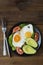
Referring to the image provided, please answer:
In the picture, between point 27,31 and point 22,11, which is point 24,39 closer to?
point 27,31

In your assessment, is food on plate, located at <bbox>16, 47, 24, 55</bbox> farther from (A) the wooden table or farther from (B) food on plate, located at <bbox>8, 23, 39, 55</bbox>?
(A) the wooden table

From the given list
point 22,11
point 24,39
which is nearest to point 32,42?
point 24,39

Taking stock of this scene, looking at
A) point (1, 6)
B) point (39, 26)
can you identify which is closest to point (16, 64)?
point (39, 26)

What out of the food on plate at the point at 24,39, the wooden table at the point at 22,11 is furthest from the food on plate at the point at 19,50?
the wooden table at the point at 22,11

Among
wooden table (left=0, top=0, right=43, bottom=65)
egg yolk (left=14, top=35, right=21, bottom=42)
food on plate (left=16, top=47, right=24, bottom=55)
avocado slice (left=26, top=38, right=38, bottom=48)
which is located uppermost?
wooden table (left=0, top=0, right=43, bottom=65)

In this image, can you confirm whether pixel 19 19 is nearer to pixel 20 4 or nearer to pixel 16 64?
pixel 20 4

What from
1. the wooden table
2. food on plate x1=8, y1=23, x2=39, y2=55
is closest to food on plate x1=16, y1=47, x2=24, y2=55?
food on plate x1=8, y1=23, x2=39, y2=55

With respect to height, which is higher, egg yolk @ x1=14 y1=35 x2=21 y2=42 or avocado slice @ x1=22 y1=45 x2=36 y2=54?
egg yolk @ x1=14 y1=35 x2=21 y2=42

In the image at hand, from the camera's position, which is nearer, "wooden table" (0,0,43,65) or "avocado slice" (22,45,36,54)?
"avocado slice" (22,45,36,54)

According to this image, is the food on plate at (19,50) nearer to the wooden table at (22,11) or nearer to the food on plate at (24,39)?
the food on plate at (24,39)
